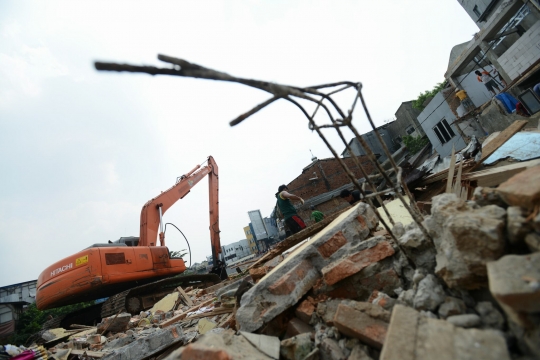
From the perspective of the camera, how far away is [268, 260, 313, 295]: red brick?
86.0 inches

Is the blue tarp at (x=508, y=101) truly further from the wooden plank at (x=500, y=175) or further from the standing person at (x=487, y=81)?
the wooden plank at (x=500, y=175)

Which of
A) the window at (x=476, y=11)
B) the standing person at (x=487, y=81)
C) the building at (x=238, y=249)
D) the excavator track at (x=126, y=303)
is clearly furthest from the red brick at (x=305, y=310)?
the building at (x=238, y=249)

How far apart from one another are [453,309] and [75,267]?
8482mm

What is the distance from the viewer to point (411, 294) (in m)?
1.68

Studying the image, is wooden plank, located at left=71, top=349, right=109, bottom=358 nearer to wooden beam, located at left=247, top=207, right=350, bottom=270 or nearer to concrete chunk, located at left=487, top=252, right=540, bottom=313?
wooden beam, located at left=247, top=207, right=350, bottom=270

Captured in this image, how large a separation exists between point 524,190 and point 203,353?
1.93 metres

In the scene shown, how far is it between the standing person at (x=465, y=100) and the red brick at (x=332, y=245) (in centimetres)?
1619

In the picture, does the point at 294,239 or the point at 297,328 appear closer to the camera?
the point at 297,328

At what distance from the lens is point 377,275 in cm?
206

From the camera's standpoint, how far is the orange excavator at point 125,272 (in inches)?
266

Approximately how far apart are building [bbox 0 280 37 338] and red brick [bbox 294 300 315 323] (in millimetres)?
23491

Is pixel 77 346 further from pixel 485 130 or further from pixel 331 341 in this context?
pixel 485 130

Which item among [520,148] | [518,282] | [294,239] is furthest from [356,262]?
[520,148]

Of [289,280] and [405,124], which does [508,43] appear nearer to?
[405,124]
